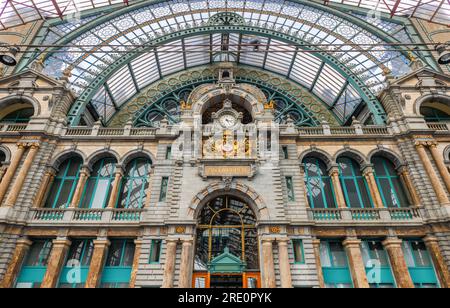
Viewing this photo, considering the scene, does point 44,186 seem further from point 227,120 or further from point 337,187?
point 337,187

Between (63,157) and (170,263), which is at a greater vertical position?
Result: (63,157)

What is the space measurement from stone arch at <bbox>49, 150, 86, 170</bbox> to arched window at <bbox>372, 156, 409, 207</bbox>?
981 inches

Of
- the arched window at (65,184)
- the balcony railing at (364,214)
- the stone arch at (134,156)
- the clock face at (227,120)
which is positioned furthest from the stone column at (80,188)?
the balcony railing at (364,214)

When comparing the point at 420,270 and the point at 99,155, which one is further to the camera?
the point at 99,155

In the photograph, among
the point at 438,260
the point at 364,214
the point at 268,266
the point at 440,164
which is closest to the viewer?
the point at 268,266

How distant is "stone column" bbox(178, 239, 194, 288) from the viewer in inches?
664

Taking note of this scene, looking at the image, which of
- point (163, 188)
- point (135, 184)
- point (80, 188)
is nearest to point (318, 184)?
point (163, 188)

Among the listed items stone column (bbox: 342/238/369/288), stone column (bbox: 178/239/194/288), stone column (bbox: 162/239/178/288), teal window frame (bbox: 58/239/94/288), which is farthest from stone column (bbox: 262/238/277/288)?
teal window frame (bbox: 58/239/94/288)

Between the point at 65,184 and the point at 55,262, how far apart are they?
674cm

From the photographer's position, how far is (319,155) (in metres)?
23.3

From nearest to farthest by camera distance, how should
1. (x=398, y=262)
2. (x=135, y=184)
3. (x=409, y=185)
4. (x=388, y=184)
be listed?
(x=398, y=262)
(x=409, y=185)
(x=388, y=184)
(x=135, y=184)
